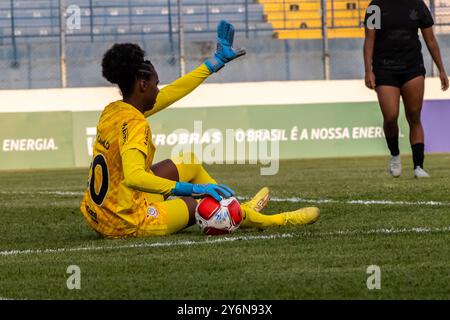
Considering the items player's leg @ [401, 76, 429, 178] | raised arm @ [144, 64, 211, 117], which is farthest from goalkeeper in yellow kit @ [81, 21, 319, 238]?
player's leg @ [401, 76, 429, 178]

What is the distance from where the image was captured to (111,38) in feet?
82.1

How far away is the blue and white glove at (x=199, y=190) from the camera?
6.93m

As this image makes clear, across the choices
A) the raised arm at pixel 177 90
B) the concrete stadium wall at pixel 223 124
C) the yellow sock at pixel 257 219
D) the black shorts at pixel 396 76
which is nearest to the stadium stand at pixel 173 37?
the concrete stadium wall at pixel 223 124

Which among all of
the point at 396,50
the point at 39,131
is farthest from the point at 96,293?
the point at 39,131

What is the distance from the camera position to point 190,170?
7773 mm

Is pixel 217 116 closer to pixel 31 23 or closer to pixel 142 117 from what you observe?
pixel 31 23

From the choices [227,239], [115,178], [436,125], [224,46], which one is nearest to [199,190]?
[227,239]

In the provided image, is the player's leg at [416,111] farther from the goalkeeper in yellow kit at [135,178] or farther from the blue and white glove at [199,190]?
the blue and white glove at [199,190]

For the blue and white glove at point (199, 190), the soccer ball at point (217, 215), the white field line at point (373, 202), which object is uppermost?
the blue and white glove at point (199, 190)

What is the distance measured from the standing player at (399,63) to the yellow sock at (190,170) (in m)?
4.53

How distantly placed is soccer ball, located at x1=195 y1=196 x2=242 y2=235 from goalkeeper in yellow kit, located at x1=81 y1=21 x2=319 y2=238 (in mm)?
150

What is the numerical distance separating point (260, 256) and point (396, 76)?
6.29m

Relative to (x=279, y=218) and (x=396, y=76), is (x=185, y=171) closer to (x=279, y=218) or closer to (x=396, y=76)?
(x=279, y=218)

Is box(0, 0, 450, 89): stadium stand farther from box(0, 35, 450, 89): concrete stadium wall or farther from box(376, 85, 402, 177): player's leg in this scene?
box(376, 85, 402, 177): player's leg
